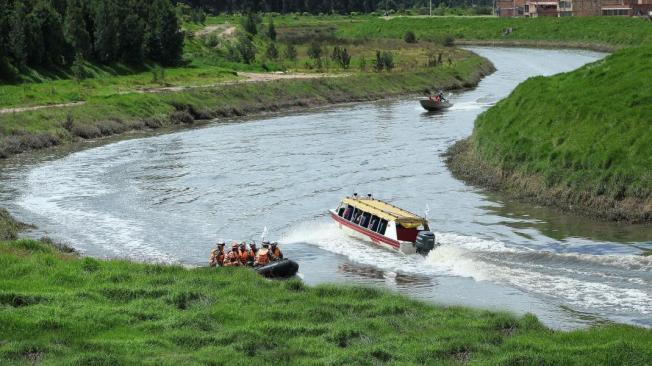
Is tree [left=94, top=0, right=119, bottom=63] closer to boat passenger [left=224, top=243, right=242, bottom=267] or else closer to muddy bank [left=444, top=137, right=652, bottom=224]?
muddy bank [left=444, top=137, right=652, bottom=224]

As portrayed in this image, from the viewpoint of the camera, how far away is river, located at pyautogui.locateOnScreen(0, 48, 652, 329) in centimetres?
3691

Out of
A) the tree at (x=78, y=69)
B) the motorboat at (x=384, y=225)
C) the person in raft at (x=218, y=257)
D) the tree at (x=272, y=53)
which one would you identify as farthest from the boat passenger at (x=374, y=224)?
the tree at (x=272, y=53)

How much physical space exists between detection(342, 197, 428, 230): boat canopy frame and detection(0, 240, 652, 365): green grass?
10292 mm

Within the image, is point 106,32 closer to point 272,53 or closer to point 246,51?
point 246,51

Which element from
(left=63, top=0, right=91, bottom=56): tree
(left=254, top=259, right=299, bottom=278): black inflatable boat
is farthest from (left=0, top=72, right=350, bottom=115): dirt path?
(left=254, top=259, right=299, bottom=278): black inflatable boat

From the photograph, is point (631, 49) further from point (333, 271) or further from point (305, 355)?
point (305, 355)

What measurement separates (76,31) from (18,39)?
9.35m

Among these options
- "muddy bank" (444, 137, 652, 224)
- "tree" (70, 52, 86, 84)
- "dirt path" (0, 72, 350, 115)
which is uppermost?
"tree" (70, 52, 86, 84)

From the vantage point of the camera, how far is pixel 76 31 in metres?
99.2

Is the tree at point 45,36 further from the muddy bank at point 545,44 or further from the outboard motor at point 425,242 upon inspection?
the muddy bank at point 545,44

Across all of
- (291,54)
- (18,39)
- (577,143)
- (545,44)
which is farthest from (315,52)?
(577,143)

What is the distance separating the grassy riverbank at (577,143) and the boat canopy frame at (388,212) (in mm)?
8289

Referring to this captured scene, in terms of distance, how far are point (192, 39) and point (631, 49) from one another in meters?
75.7

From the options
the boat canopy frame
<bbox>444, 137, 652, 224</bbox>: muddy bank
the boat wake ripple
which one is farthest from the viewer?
<bbox>444, 137, 652, 224</bbox>: muddy bank
